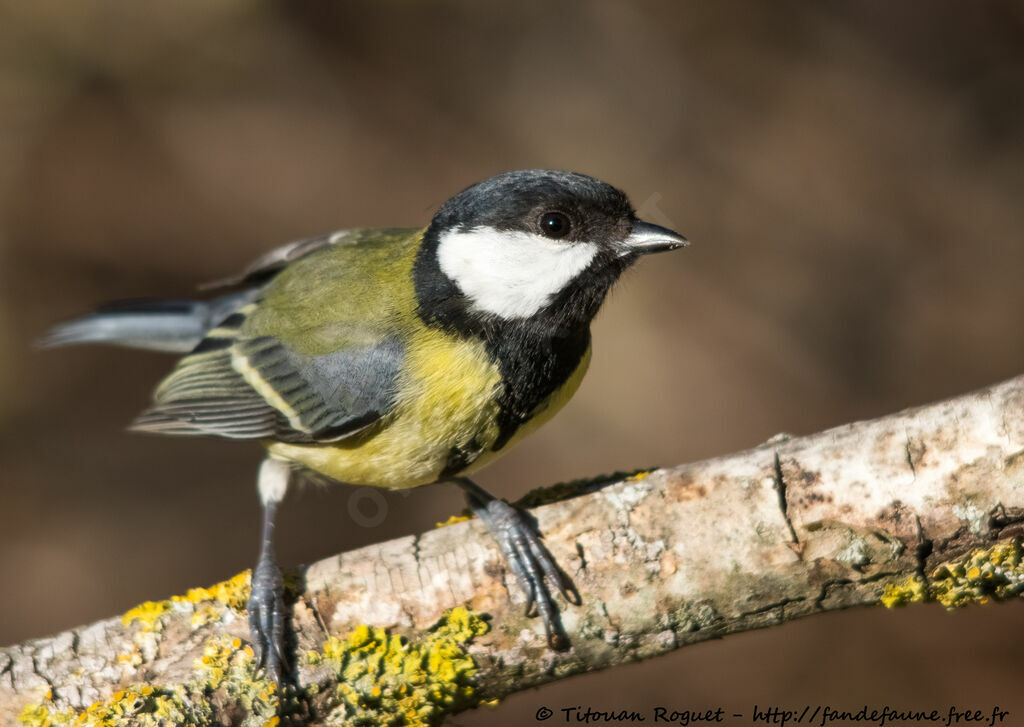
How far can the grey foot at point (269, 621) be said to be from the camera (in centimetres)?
191

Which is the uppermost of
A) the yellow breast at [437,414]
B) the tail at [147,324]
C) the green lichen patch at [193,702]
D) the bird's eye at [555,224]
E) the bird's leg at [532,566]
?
the tail at [147,324]

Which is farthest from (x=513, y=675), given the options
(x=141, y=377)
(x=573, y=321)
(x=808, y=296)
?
(x=141, y=377)

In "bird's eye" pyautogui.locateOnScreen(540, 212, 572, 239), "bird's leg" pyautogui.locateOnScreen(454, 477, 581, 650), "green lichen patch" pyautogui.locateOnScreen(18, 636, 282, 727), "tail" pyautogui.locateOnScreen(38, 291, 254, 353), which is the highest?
"tail" pyautogui.locateOnScreen(38, 291, 254, 353)

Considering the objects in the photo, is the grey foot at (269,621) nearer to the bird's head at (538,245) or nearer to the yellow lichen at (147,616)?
the yellow lichen at (147,616)

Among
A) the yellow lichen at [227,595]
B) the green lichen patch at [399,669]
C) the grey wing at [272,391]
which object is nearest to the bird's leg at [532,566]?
the green lichen patch at [399,669]

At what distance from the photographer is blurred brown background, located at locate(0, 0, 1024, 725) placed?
4656 millimetres

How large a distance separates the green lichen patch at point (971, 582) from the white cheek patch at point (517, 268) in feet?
3.22

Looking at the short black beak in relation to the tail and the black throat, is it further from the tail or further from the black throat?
the tail

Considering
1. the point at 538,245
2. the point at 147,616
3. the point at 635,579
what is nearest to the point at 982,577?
the point at 635,579

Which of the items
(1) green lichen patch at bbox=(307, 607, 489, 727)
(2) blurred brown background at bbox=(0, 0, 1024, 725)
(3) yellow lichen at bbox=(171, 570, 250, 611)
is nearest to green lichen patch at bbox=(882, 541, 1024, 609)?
(1) green lichen patch at bbox=(307, 607, 489, 727)

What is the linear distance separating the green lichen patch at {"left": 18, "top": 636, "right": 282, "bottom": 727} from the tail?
1566 millimetres

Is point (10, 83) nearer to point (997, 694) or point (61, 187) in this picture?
point (61, 187)

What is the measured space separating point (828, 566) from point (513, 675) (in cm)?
69

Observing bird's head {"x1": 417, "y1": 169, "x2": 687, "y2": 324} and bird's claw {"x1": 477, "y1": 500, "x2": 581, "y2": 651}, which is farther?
bird's head {"x1": 417, "y1": 169, "x2": 687, "y2": 324}
